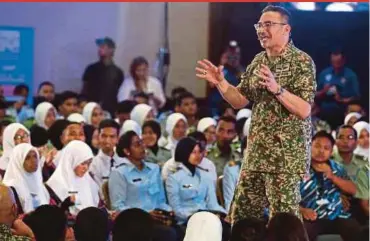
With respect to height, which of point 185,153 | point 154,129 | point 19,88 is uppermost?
point 19,88

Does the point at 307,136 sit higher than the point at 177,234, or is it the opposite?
the point at 307,136

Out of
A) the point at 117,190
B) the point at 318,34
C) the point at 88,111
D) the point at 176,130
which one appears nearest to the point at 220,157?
the point at 176,130

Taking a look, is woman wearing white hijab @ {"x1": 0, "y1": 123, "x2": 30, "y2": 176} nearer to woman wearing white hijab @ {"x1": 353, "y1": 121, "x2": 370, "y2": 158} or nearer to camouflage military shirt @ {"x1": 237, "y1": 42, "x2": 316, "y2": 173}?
woman wearing white hijab @ {"x1": 353, "y1": 121, "x2": 370, "y2": 158}

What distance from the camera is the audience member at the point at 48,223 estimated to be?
520cm

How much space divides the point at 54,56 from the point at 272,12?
7173 mm

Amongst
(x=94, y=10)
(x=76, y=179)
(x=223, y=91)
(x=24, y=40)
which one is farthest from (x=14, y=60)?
(x=223, y=91)

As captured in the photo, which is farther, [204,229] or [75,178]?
[75,178]

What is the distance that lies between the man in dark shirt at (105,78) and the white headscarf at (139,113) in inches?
73.9

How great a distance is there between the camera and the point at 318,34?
37.2 feet

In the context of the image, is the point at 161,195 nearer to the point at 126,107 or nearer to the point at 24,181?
the point at 24,181

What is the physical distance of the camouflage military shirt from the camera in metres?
4.52

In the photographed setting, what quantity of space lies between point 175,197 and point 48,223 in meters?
1.58

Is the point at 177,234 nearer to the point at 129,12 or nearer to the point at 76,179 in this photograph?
the point at 76,179

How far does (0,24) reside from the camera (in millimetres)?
11133
